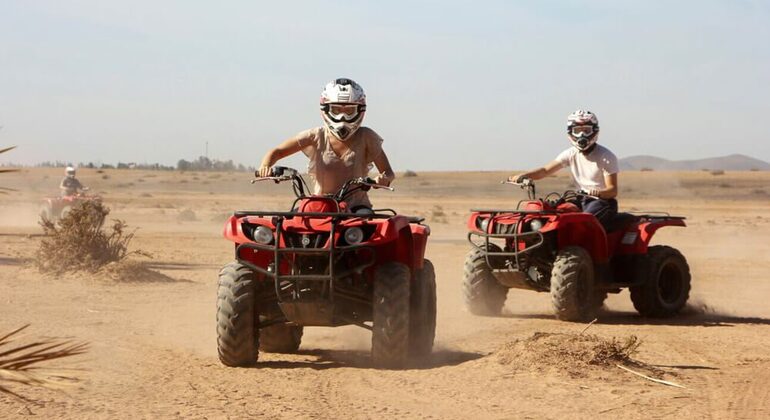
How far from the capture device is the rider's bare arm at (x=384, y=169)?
953 cm

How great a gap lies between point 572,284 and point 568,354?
11.5 ft

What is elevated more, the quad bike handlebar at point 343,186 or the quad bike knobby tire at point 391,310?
the quad bike handlebar at point 343,186

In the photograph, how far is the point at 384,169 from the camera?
986cm

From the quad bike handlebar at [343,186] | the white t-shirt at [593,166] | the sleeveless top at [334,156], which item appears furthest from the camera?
the white t-shirt at [593,166]

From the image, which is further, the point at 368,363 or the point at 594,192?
the point at 594,192

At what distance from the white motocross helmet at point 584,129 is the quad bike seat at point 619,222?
0.91 meters

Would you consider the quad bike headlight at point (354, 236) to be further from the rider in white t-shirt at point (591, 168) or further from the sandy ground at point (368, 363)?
the rider in white t-shirt at point (591, 168)

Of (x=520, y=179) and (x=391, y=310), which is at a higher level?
(x=520, y=179)

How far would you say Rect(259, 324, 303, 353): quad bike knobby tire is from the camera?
1009 centimetres

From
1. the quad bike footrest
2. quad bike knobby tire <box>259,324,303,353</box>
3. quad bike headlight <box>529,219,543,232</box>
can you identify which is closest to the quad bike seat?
quad bike headlight <box>529,219,543,232</box>

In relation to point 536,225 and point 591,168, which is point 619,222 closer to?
point 591,168

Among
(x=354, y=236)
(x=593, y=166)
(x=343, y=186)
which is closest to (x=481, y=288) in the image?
(x=593, y=166)

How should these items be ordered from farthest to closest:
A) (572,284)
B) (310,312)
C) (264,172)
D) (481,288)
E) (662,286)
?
(662,286)
(481,288)
(572,284)
(264,172)
(310,312)

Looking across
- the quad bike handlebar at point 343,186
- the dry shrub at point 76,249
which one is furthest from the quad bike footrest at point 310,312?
the dry shrub at point 76,249
